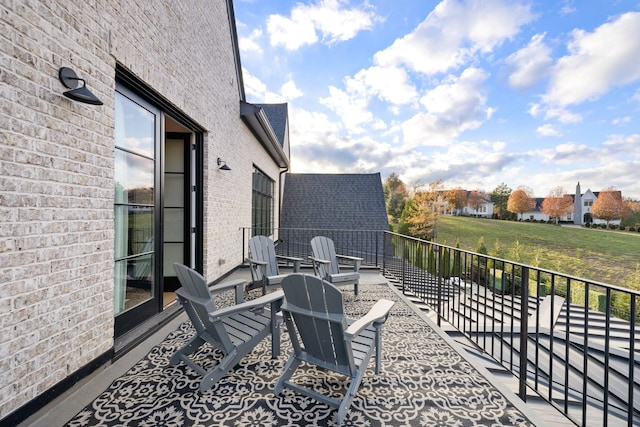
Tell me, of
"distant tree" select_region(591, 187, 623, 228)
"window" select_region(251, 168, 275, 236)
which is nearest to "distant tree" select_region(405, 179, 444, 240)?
"window" select_region(251, 168, 275, 236)

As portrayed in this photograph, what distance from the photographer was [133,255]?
2.95 meters

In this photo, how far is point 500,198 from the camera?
47.8 metres

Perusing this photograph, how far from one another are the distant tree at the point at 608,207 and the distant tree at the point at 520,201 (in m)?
7.72

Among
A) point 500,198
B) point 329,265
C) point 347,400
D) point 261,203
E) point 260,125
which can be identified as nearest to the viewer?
point 347,400

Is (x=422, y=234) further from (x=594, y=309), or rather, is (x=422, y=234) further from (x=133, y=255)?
(x=133, y=255)

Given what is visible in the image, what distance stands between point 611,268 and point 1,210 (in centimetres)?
3741

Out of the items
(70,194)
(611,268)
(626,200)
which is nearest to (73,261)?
(70,194)

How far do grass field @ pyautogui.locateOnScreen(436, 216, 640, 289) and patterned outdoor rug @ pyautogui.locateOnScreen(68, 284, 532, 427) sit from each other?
2413 cm

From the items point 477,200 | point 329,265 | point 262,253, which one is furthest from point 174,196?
point 477,200

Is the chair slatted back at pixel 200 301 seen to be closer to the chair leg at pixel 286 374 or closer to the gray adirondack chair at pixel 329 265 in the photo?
the chair leg at pixel 286 374

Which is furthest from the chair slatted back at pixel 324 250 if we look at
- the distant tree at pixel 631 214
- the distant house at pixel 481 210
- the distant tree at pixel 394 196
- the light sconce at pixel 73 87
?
the distant house at pixel 481 210

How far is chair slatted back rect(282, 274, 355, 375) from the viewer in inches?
74.4

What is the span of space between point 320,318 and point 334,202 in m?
12.0

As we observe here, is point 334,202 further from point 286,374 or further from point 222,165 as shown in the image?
point 286,374
